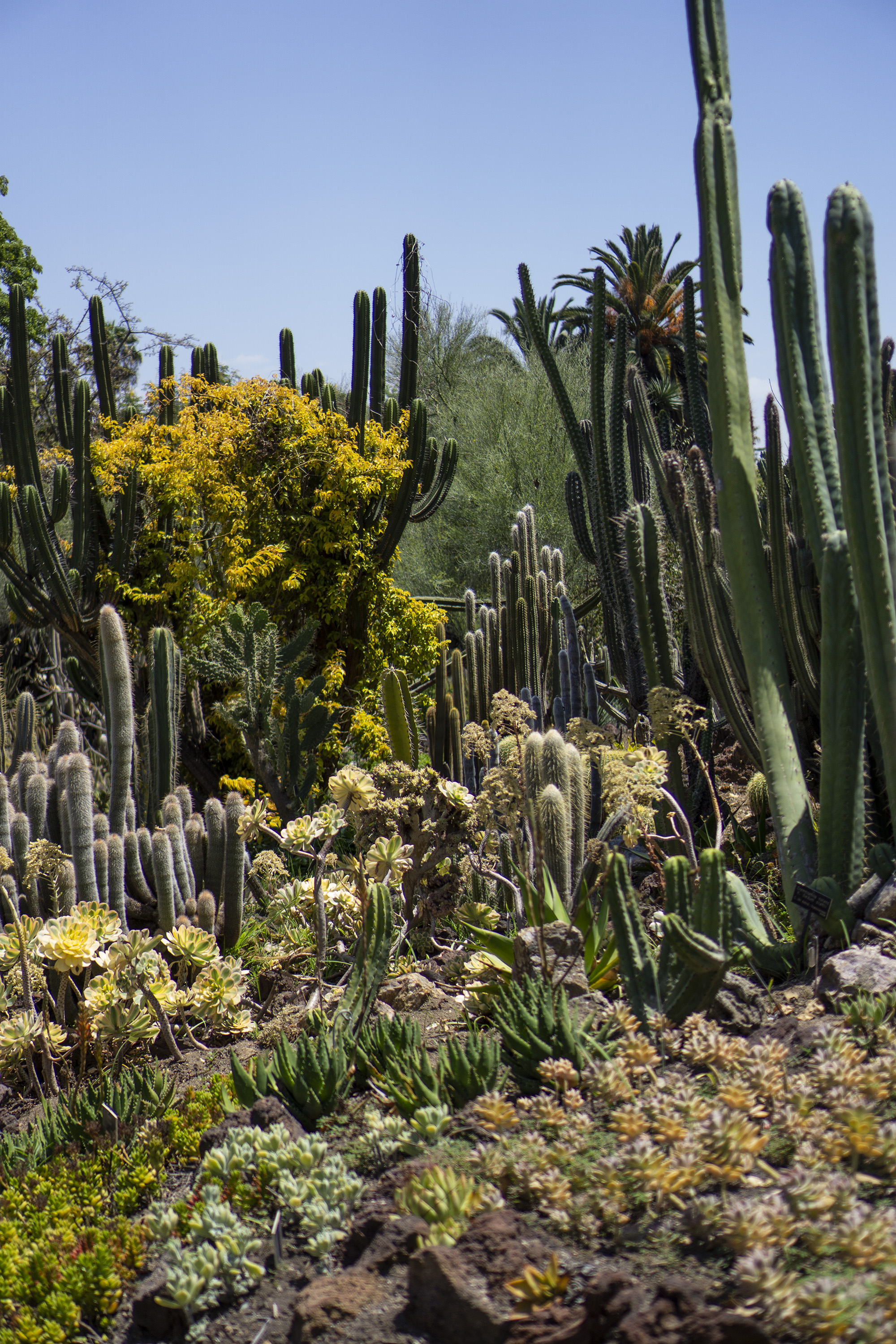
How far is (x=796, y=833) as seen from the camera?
10.2 ft

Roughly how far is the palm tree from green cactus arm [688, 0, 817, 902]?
53.4 ft

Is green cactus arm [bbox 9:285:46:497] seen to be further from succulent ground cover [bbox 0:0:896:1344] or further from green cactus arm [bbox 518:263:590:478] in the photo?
green cactus arm [bbox 518:263:590:478]

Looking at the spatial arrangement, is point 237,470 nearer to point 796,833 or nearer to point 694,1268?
point 796,833

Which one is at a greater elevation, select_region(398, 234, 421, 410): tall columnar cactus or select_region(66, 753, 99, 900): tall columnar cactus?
select_region(398, 234, 421, 410): tall columnar cactus

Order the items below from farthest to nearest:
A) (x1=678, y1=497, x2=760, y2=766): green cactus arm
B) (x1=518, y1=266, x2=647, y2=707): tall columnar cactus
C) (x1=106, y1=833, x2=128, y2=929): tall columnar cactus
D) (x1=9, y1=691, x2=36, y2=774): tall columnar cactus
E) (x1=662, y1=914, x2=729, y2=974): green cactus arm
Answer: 1. (x1=9, y1=691, x2=36, y2=774): tall columnar cactus
2. (x1=518, y1=266, x2=647, y2=707): tall columnar cactus
3. (x1=106, y1=833, x2=128, y2=929): tall columnar cactus
4. (x1=678, y1=497, x2=760, y2=766): green cactus arm
5. (x1=662, y1=914, x2=729, y2=974): green cactus arm

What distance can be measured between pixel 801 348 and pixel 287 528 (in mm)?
6458

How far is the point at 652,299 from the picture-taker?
20.1 meters

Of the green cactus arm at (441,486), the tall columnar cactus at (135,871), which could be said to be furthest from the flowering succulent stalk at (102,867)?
the green cactus arm at (441,486)

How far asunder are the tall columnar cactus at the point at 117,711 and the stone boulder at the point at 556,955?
265cm

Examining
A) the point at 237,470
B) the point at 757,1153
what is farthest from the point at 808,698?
the point at 237,470

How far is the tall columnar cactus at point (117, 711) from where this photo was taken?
497cm

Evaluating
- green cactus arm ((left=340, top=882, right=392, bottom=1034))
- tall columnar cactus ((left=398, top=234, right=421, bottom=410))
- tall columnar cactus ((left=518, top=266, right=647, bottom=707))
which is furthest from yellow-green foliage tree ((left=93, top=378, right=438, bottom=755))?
green cactus arm ((left=340, top=882, right=392, bottom=1034))

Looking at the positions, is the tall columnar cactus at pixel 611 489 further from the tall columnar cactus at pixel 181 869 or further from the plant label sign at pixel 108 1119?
the plant label sign at pixel 108 1119

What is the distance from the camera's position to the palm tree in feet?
64.3
